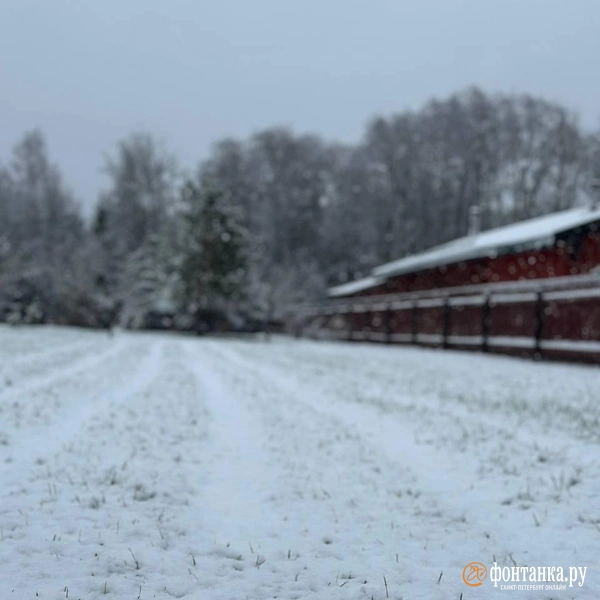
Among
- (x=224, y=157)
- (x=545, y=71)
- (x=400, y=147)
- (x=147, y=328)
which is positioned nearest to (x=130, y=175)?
(x=224, y=157)

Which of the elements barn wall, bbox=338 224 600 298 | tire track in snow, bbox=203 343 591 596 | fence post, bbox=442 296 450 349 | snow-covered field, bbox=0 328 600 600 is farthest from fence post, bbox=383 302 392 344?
tire track in snow, bbox=203 343 591 596

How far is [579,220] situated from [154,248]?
1175 inches

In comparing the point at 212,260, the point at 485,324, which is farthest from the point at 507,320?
the point at 212,260

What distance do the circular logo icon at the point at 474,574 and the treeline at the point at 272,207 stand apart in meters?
28.1

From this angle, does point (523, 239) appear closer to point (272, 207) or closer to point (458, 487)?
point (458, 487)

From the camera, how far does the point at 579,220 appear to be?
1642 centimetres

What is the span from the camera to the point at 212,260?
31312 mm

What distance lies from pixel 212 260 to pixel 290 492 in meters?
28.2

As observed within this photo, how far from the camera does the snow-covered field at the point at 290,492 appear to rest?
8.59 feet

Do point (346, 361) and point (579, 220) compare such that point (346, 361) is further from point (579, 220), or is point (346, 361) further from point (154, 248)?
point (154, 248)

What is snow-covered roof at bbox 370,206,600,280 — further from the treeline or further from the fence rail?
the treeline

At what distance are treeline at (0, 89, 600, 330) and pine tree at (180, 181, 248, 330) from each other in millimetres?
85

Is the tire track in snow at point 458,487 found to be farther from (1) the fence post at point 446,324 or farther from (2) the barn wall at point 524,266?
(2) the barn wall at point 524,266

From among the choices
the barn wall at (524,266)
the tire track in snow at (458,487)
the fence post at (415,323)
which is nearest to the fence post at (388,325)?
the fence post at (415,323)
